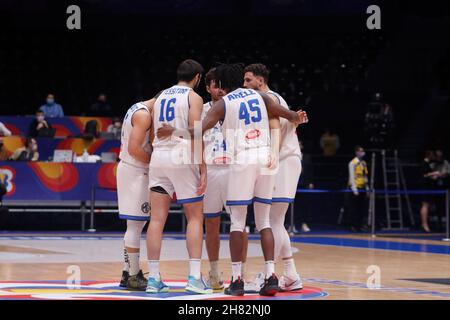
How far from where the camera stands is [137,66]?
26016mm

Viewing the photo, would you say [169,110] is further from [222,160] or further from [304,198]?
[304,198]

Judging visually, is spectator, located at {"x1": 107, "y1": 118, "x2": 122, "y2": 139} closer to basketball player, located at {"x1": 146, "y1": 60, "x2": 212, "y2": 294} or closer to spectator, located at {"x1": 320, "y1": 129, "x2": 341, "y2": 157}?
spectator, located at {"x1": 320, "y1": 129, "x2": 341, "y2": 157}

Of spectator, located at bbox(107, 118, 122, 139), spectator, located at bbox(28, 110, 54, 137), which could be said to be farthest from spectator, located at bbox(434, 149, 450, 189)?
spectator, located at bbox(28, 110, 54, 137)

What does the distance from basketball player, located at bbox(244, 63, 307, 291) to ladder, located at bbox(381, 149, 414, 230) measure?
515 inches

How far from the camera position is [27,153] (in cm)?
1916

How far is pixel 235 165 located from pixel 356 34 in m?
18.8

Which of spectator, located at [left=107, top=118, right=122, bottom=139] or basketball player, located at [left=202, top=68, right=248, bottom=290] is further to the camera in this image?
spectator, located at [left=107, top=118, right=122, bottom=139]

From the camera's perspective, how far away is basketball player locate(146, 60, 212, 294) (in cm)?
805

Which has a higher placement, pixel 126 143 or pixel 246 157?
pixel 126 143

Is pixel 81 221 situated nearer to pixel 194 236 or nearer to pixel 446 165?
pixel 446 165

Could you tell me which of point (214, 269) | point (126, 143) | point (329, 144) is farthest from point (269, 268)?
point (329, 144)

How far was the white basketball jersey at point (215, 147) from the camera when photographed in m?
8.28

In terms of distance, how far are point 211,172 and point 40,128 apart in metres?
12.7

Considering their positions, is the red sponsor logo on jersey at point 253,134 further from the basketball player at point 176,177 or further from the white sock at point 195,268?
the white sock at point 195,268
